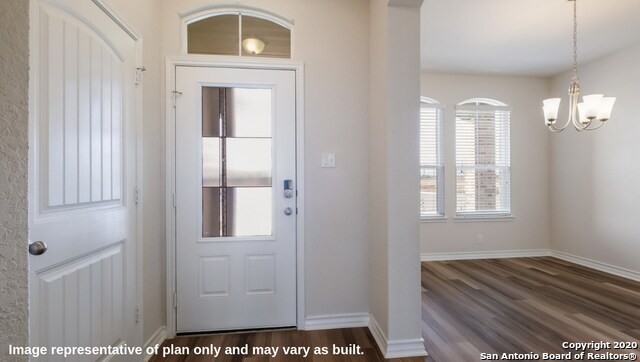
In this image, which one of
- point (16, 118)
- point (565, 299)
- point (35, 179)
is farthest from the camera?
point (565, 299)

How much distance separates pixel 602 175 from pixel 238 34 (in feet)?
15.4

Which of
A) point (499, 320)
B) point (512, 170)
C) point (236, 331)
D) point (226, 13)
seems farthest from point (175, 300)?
point (512, 170)

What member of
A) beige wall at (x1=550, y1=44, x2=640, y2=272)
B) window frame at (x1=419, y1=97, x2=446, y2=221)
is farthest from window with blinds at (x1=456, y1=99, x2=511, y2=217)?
beige wall at (x1=550, y1=44, x2=640, y2=272)

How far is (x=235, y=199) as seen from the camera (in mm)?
2160

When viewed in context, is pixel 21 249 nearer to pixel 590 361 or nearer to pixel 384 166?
pixel 384 166

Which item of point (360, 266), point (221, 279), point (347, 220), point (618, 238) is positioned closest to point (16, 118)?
point (221, 279)

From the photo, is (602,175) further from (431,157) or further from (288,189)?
(288,189)

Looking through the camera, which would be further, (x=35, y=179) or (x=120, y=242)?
(x=120, y=242)

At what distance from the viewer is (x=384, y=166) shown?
6.24 feet

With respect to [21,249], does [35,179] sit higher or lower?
higher

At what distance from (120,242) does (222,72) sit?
1.38 metres

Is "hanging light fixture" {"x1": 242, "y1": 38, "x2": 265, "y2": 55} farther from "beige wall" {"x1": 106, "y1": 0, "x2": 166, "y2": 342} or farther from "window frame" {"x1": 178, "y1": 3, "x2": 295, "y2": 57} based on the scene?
"beige wall" {"x1": 106, "y1": 0, "x2": 166, "y2": 342}

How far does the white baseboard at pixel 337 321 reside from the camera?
7.13 feet

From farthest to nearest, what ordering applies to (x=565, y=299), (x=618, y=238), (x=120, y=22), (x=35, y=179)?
(x=618, y=238)
(x=565, y=299)
(x=120, y=22)
(x=35, y=179)
